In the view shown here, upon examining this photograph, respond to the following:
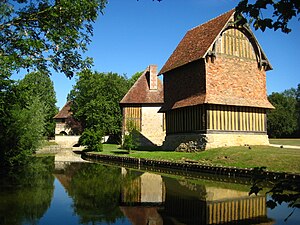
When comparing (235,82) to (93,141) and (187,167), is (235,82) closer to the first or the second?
(187,167)

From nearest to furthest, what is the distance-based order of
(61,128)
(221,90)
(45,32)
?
(45,32)
(221,90)
(61,128)

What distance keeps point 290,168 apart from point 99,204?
33.7 feet

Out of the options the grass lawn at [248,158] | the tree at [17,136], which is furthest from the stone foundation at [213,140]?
the tree at [17,136]

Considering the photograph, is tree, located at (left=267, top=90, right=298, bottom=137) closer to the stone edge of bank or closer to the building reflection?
the stone edge of bank

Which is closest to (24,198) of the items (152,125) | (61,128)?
(152,125)

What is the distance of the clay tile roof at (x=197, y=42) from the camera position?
2617 centimetres

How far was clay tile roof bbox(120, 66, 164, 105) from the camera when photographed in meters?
43.8

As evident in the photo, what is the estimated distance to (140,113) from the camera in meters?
44.1

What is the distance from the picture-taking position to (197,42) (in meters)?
28.4

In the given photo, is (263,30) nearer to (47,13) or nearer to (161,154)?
(47,13)

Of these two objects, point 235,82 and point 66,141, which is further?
point 66,141

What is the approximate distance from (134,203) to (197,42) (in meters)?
19.8

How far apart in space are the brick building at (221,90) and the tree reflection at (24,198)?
41.6ft

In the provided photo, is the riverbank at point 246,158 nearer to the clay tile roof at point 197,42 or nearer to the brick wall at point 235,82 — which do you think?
the brick wall at point 235,82
